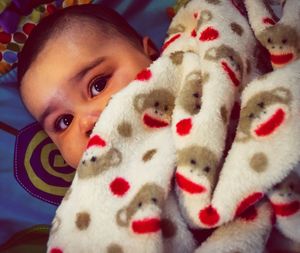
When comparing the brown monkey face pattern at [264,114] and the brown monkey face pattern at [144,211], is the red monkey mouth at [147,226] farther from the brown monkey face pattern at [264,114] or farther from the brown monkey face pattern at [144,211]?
the brown monkey face pattern at [264,114]

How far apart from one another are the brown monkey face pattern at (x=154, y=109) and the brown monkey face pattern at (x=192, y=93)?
0.15 ft

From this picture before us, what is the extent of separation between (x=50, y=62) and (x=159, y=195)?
0.41m

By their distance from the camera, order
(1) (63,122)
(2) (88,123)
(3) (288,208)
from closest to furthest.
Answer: (3) (288,208) < (2) (88,123) < (1) (63,122)

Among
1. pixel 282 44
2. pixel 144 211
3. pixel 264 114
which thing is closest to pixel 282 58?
pixel 282 44

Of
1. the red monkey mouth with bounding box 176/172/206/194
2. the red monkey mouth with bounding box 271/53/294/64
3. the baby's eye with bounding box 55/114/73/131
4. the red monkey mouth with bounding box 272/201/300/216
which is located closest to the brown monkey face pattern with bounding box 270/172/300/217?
the red monkey mouth with bounding box 272/201/300/216

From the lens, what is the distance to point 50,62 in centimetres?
100

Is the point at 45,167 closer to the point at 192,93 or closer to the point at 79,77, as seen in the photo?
the point at 79,77

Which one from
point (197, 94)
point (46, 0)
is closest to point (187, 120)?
point (197, 94)

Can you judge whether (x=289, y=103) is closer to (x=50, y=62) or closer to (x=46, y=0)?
(x=50, y=62)

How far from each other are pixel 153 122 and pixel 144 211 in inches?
7.2

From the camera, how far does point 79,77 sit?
975mm

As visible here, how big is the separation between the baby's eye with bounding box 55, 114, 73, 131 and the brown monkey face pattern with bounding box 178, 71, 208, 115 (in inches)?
12.0

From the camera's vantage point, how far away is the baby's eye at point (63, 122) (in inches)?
40.4

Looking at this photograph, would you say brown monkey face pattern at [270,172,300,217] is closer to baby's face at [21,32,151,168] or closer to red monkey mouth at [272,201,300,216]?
red monkey mouth at [272,201,300,216]
